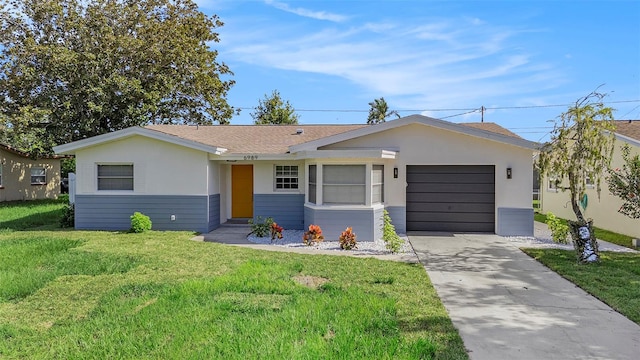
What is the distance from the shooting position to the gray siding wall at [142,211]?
12.0 metres

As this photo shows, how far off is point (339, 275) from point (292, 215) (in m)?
5.83

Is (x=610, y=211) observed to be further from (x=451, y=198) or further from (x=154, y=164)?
(x=154, y=164)

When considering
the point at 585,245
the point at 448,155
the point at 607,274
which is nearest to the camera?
the point at 607,274

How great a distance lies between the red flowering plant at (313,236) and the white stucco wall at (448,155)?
2694mm

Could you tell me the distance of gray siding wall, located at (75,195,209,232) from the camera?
12.0m

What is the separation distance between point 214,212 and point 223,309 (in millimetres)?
8032

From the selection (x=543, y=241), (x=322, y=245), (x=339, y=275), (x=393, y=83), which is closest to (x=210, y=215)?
(x=322, y=245)

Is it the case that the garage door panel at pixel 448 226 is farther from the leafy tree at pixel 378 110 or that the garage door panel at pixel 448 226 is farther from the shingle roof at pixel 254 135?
the leafy tree at pixel 378 110

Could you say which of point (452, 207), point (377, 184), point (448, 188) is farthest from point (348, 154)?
point (452, 207)

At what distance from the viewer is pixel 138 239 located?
10.4 metres

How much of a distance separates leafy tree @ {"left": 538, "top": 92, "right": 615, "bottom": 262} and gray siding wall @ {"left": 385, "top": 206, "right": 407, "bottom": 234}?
4.44 meters

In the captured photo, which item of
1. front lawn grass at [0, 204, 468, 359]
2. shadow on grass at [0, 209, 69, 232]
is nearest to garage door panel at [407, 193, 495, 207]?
front lawn grass at [0, 204, 468, 359]

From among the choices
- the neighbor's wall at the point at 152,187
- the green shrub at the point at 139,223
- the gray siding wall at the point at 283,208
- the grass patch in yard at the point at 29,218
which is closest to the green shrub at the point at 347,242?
the gray siding wall at the point at 283,208

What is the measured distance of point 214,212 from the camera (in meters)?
12.6
